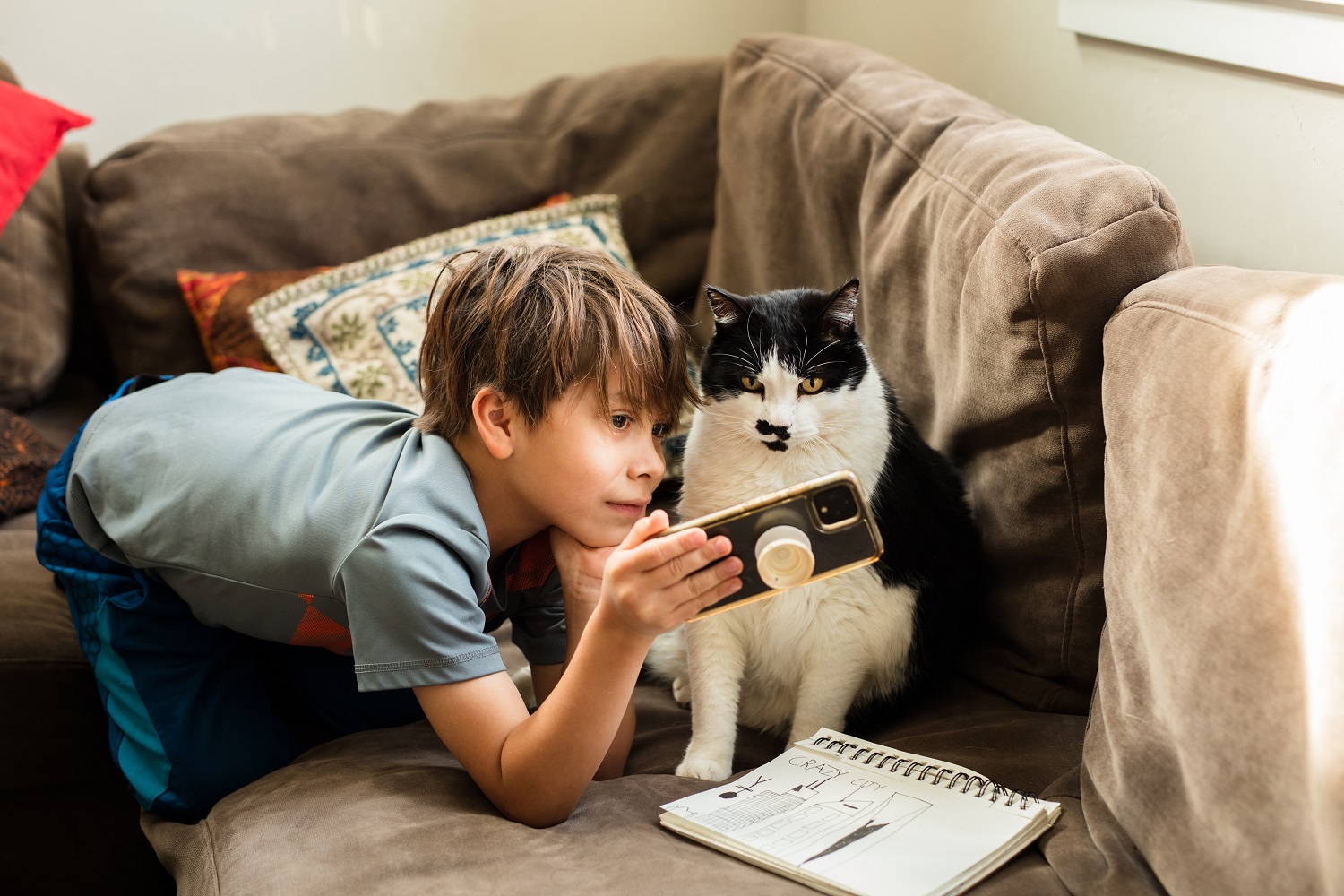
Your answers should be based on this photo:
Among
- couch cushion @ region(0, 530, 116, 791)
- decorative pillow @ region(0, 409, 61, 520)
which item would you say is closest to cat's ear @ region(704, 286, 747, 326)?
couch cushion @ region(0, 530, 116, 791)

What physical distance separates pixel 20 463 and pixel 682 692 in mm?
1158

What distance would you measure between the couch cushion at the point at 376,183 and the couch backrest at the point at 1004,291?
0.42m

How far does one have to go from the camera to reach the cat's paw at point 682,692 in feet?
4.07

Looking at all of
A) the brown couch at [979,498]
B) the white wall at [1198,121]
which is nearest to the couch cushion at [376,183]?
the brown couch at [979,498]

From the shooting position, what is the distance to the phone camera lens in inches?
29.1

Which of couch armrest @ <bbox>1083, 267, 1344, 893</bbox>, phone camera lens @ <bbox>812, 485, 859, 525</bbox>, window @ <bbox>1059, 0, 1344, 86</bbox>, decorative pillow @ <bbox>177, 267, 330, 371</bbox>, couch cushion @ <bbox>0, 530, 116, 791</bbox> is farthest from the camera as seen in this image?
decorative pillow @ <bbox>177, 267, 330, 371</bbox>

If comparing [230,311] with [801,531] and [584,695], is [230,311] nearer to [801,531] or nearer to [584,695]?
[584,695]

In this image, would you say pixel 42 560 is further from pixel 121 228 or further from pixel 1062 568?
pixel 1062 568

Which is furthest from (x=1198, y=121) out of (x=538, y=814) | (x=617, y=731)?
(x=538, y=814)

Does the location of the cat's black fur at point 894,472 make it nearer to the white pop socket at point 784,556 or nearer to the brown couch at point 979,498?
the brown couch at point 979,498

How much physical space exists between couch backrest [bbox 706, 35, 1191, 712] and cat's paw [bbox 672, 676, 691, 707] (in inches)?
13.6

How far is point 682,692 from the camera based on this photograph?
4.09 ft

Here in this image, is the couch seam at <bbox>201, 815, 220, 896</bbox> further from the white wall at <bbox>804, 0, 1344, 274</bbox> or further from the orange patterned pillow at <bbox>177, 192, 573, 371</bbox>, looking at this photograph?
the white wall at <bbox>804, 0, 1344, 274</bbox>

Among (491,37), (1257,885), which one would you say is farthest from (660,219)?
(1257,885)
